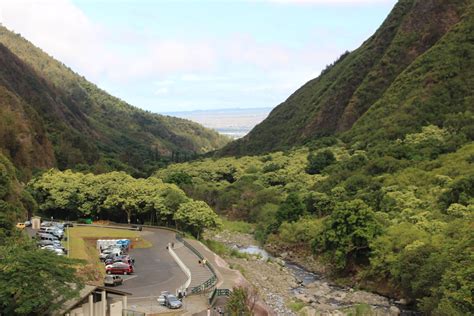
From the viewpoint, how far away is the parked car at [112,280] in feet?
118

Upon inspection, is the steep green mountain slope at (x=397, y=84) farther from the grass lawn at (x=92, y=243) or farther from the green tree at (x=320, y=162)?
the grass lawn at (x=92, y=243)

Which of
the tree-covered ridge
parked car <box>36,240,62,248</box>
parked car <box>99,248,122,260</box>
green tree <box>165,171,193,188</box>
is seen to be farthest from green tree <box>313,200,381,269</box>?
green tree <box>165,171,193,188</box>

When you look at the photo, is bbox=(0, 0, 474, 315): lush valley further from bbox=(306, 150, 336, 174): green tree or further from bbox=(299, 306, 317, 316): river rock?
bbox=(299, 306, 317, 316): river rock

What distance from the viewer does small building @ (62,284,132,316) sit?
2719 cm

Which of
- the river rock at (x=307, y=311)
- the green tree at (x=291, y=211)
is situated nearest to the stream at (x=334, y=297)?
the river rock at (x=307, y=311)

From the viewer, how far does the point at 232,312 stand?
30.1 meters

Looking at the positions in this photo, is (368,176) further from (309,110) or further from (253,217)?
(309,110)

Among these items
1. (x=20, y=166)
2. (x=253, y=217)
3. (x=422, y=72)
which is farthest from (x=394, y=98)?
(x=20, y=166)

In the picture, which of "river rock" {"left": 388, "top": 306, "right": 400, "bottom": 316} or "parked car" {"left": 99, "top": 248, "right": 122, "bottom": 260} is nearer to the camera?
"river rock" {"left": 388, "top": 306, "right": 400, "bottom": 316}

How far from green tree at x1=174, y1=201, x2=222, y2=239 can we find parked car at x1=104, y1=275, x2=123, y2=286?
1986 cm

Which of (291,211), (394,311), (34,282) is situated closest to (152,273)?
(34,282)

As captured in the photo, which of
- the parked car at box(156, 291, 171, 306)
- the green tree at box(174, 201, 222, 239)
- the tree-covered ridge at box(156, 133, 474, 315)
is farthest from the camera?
the green tree at box(174, 201, 222, 239)

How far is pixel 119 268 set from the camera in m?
40.1

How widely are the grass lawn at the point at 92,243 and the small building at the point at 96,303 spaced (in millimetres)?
5419
